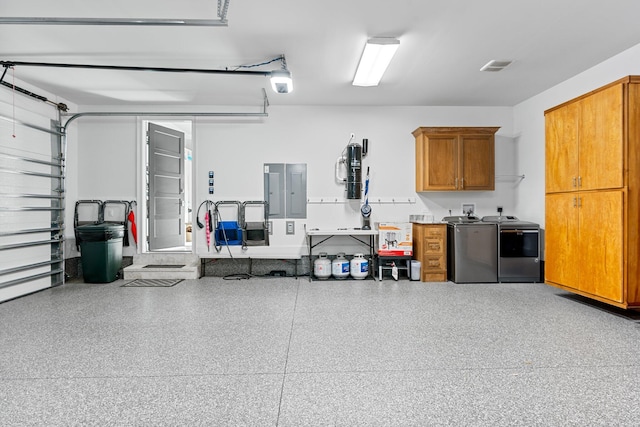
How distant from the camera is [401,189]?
613 cm

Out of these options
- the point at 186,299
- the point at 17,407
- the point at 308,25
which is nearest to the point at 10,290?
the point at 186,299

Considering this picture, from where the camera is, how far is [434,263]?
18.1ft

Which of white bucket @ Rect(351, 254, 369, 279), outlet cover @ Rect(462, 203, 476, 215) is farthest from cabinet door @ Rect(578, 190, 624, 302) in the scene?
white bucket @ Rect(351, 254, 369, 279)

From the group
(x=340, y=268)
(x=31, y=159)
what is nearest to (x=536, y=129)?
(x=340, y=268)

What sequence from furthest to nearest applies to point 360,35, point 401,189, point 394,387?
point 401,189 < point 360,35 < point 394,387

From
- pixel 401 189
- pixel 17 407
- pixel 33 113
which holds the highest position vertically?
pixel 33 113

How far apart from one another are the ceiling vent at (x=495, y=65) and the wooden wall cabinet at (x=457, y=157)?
1247mm

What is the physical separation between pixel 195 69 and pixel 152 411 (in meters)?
3.90

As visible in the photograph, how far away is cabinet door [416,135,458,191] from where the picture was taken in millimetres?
5738

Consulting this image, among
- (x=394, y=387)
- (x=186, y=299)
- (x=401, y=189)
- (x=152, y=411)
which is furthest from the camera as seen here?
(x=401, y=189)

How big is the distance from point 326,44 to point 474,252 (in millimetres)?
3673

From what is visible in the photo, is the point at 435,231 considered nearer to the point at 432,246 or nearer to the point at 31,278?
the point at 432,246

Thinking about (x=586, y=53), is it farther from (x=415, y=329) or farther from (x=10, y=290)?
(x=10, y=290)

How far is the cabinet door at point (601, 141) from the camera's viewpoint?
11.5 ft
